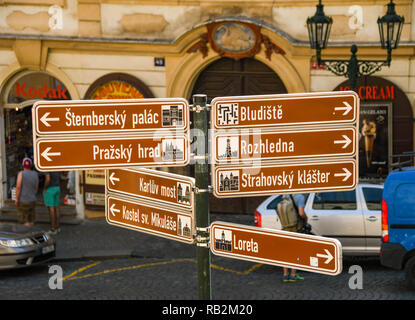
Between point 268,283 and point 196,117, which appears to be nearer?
point 196,117

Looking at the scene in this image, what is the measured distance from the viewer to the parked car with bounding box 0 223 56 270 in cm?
1311

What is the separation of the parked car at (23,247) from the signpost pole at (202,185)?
29.4 feet

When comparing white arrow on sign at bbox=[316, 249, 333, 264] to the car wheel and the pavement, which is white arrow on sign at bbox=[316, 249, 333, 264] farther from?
the pavement

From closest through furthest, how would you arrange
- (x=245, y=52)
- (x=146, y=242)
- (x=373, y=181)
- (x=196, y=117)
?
(x=196, y=117), (x=373, y=181), (x=146, y=242), (x=245, y=52)

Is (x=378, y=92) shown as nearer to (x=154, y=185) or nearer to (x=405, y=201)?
(x=405, y=201)

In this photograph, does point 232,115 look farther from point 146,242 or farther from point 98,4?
point 98,4

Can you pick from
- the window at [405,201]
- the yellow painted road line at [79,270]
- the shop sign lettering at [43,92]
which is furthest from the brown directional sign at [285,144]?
the shop sign lettering at [43,92]

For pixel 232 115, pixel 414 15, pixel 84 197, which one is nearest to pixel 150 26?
pixel 84 197

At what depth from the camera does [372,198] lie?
13.2 m

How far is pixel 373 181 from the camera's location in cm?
1392

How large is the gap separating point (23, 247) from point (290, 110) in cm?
959

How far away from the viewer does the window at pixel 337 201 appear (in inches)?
517

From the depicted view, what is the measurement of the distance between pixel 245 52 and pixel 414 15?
3931 mm

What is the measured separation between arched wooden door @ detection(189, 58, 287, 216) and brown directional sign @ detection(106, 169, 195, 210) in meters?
12.6
